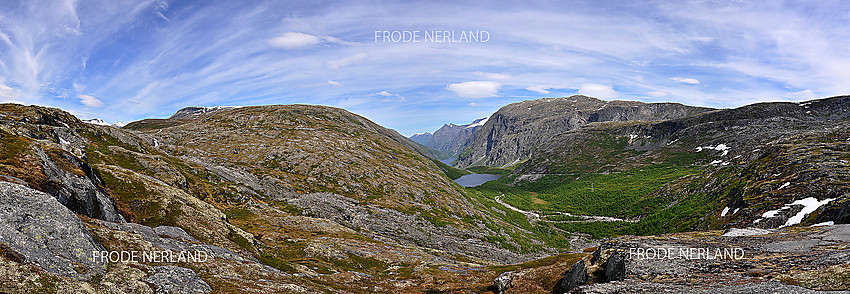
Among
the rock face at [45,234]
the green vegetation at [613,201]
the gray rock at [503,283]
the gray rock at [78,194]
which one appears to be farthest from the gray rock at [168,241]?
the green vegetation at [613,201]

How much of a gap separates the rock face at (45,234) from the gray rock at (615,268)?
3743cm

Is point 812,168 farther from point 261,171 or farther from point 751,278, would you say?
point 261,171

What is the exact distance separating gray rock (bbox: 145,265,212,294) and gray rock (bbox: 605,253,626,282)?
3324 centimetres

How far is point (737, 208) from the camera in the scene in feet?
266

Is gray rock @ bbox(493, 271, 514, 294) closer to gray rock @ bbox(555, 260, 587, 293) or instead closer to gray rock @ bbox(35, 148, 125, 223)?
gray rock @ bbox(555, 260, 587, 293)

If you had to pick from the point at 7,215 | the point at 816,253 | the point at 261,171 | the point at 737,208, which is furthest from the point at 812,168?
the point at 261,171

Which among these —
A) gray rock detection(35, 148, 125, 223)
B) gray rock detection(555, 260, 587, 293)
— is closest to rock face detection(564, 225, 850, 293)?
gray rock detection(555, 260, 587, 293)

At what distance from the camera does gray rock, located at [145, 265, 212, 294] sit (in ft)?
75.6

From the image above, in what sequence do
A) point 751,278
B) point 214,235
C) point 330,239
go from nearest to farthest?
1. point 751,278
2. point 214,235
3. point 330,239

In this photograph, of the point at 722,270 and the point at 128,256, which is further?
the point at 128,256

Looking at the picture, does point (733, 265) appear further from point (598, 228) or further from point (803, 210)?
point (598, 228)

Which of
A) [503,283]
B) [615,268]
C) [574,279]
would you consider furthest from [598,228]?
[615,268]

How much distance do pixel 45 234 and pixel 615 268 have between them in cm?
4186

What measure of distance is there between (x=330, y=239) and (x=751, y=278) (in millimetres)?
61597
